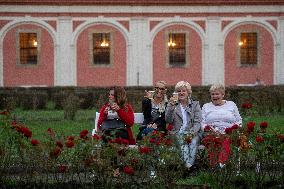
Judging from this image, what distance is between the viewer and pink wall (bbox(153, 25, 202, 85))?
31078 mm

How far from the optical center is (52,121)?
18.1m

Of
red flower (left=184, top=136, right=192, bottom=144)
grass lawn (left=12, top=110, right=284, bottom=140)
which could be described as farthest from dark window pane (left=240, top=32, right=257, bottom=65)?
red flower (left=184, top=136, right=192, bottom=144)

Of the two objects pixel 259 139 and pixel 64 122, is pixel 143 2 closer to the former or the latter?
pixel 64 122

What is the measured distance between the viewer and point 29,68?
3066 centimetres

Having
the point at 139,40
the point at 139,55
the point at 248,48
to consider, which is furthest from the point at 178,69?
the point at 248,48

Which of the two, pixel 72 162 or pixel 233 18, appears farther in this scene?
pixel 233 18

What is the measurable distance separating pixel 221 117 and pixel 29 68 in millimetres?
21451

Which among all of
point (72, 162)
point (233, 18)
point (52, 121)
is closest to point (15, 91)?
point (52, 121)

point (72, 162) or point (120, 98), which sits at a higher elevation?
point (120, 98)

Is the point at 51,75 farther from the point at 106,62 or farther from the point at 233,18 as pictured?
the point at 233,18

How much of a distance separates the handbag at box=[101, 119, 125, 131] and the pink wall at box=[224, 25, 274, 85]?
21326 millimetres

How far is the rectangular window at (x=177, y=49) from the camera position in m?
31.6

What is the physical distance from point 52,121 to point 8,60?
43.4 feet

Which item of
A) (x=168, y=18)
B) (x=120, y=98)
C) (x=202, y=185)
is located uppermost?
(x=168, y=18)
